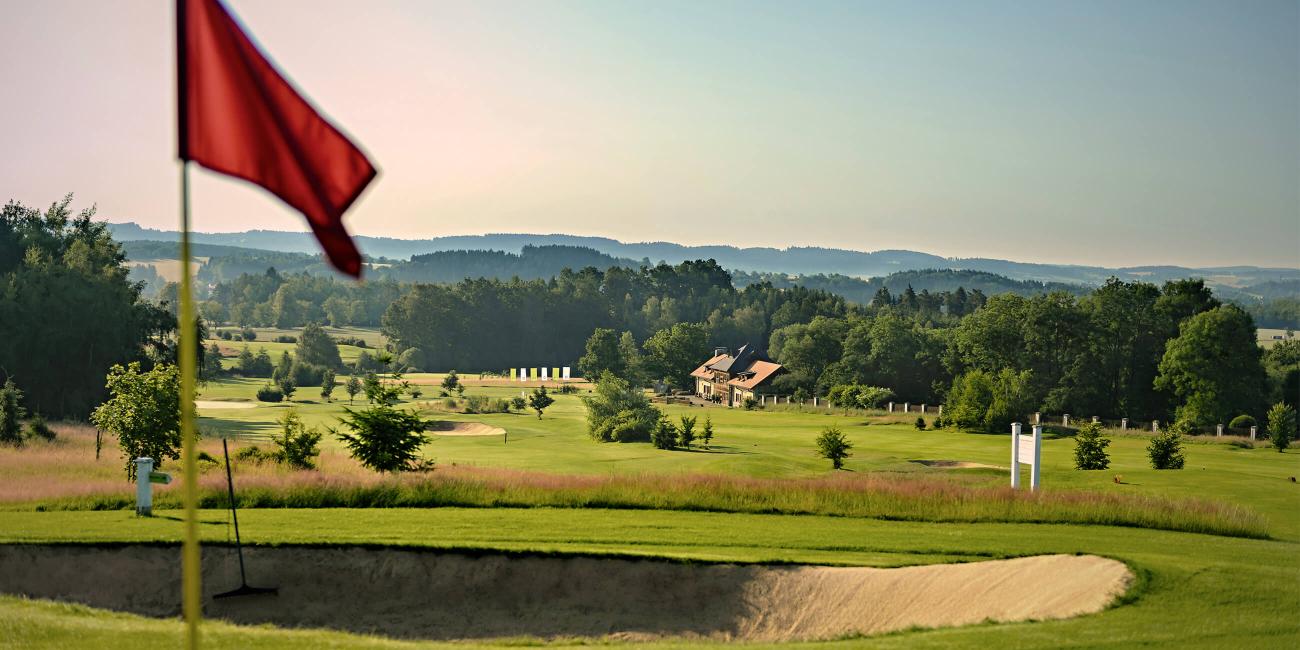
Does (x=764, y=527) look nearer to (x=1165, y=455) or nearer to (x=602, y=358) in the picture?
(x=1165, y=455)

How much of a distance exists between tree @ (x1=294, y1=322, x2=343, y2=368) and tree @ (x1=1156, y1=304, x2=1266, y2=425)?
248 feet

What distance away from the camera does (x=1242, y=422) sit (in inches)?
2879

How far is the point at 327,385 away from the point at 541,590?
241ft

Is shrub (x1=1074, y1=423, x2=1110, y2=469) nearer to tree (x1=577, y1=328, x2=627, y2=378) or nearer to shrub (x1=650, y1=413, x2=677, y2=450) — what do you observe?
shrub (x1=650, y1=413, x2=677, y2=450)

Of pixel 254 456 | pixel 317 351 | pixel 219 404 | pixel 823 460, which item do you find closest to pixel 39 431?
pixel 254 456

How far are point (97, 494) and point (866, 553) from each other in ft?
56.5

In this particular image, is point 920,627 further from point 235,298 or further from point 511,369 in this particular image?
point 235,298

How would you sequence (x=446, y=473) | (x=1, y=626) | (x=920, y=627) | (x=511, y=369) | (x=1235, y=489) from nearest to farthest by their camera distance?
(x=1, y=626)
(x=920, y=627)
(x=446, y=473)
(x=1235, y=489)
(x=511, y=369)

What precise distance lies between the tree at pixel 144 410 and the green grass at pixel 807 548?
6.21 meters

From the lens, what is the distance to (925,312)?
175000 mm

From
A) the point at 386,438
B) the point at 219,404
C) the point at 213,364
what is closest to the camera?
the point at 386,438

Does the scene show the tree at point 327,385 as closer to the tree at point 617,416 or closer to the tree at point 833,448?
the tree at point 617,416

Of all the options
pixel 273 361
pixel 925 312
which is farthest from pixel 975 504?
pixel 925 312

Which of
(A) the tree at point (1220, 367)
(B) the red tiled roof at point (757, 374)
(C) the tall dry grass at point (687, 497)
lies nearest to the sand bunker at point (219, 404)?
(B) the red tiled roof at point (757, 374)
